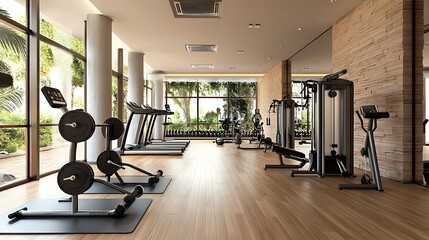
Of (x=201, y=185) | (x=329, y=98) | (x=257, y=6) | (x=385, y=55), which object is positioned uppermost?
(x=257, y=6)

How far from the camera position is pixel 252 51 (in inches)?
383

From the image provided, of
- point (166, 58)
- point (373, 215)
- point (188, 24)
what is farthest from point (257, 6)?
point (166, 58)

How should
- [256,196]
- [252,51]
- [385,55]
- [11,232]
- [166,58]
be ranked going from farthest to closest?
[166,58], [252,51], [385,55], [256,196], [11,232]

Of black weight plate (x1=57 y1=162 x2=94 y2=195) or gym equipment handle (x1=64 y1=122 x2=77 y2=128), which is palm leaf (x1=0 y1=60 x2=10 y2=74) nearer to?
gym equipment handle (x1=64 y1=122 x2=77 y2=128)

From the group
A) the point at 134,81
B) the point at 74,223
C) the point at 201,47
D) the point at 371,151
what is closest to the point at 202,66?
the point at 134,81

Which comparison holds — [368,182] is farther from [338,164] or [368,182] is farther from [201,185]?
[201,185]

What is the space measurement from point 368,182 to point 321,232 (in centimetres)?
204

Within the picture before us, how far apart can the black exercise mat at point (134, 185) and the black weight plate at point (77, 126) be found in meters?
1.34

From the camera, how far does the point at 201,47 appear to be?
918cm

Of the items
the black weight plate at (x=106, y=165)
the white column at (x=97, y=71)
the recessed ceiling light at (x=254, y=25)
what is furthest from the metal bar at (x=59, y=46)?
the recessed ceiling light at (x=254, y=25)

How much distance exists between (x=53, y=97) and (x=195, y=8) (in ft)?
11.9

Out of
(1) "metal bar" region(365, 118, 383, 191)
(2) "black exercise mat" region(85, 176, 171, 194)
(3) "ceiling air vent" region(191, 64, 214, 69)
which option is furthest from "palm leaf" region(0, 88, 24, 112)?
(3) "ceiling air vent" region(191, 64, 214, 69)

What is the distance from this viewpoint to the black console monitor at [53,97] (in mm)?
2750

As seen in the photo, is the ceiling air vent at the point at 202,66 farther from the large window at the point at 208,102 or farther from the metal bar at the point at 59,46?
the metal bar at the point at 59,46
